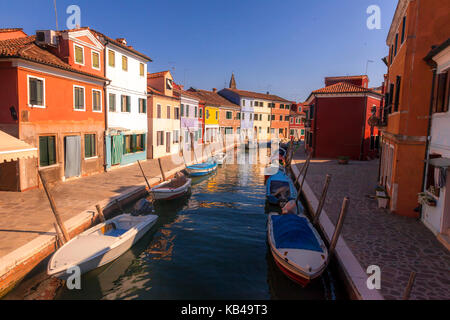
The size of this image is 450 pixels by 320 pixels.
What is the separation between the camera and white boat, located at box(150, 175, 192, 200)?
51.0 ft

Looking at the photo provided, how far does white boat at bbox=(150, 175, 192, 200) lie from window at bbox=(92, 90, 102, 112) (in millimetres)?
7881

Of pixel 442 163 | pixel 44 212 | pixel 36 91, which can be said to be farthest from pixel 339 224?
pixel 36 91

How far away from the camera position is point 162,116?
1169 inches

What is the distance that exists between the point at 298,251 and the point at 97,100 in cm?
1752

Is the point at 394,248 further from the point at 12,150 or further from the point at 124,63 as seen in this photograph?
the point at 124,63

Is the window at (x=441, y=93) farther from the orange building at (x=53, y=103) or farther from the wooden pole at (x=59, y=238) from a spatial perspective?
the orange building at (x=53, y=103)

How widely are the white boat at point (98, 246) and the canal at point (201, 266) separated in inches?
17.9

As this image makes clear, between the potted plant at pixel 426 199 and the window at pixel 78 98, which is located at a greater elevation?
the window at pixel 78 98

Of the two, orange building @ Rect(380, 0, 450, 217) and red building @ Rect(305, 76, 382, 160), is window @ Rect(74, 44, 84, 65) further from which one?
red building @ Rect(305, 76, 382, 160)

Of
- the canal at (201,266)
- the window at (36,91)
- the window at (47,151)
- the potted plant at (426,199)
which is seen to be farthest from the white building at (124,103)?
the potted plant at (426,199)

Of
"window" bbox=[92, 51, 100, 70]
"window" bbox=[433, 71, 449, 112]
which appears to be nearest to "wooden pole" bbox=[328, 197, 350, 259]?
"window" bbox=[433, 71, 449, 112]

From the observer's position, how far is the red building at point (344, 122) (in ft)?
93.3

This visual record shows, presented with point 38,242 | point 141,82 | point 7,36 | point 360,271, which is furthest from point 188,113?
point 360,271
